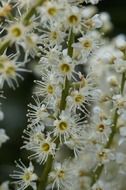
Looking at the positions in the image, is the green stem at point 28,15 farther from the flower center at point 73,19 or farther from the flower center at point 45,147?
the flower center at point 45,147

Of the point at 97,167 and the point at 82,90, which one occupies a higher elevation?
the point at 82,90

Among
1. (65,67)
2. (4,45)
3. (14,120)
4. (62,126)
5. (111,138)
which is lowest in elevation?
(14,120)

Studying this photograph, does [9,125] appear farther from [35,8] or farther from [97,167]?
[35,8]

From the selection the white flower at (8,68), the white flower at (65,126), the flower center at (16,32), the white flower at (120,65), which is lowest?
the white flower at (65,126)

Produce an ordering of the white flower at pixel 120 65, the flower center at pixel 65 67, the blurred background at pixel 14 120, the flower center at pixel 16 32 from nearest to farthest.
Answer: the flower center at pixel 16 32 → the flower center at pixel 65 67 → the white flower at pixel 120 65 → the blurred background at pixel 14 120

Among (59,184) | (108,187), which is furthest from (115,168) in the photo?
(59,184)

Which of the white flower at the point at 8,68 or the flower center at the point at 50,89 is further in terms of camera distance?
the flower center at the point at 50,89

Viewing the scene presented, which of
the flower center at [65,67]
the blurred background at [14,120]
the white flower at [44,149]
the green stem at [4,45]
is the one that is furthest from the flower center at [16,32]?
the blurred background at [14,120]

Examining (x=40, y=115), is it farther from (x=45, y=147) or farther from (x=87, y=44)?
(x=87, y=44)

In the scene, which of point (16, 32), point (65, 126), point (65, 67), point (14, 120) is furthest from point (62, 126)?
point (14, 120)

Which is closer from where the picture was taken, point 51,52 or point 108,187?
point 51,52

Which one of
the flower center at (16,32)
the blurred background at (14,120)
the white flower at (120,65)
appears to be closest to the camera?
the flower center at (16,32)
